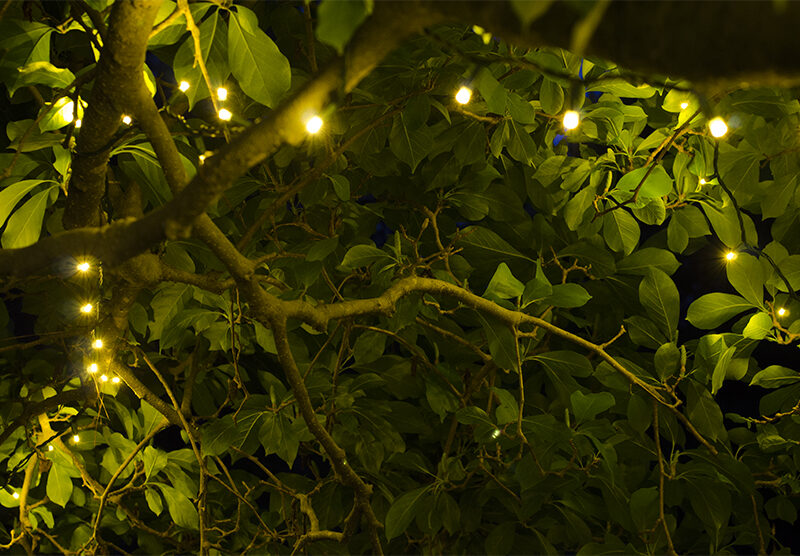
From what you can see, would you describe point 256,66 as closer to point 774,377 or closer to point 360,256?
point 360,256

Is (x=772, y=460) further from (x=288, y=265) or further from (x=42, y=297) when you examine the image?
(x=42, y=297)

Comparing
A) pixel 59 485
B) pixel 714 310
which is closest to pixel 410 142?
pixel 714 310

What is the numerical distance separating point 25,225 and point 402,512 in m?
0.73

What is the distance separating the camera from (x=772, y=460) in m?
1.17

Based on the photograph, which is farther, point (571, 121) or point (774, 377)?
point (774, 377)

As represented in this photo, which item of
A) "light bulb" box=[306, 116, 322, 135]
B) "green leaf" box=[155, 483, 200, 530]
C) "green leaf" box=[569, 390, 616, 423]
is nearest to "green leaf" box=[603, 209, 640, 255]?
"green leaf" box=[569, 390, 616, 423]

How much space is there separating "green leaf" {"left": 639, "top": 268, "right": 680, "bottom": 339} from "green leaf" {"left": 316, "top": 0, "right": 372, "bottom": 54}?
2.79 ft

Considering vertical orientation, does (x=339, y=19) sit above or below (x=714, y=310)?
below

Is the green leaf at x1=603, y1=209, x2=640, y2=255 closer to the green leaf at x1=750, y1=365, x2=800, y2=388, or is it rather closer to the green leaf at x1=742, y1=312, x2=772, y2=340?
the green leaf at x1=742, y1=312, x2=772, y2=340

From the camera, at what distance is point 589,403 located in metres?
0.92

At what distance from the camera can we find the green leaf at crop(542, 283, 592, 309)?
890mm

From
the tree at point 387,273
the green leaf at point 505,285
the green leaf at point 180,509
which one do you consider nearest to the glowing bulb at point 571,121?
the tree at point 387,273

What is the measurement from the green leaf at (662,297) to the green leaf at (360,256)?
45 cm

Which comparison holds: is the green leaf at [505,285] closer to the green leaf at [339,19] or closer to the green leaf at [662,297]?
the green leaf at [662,297]
